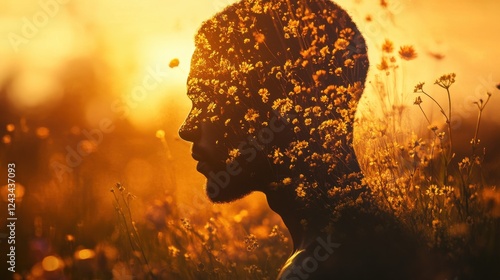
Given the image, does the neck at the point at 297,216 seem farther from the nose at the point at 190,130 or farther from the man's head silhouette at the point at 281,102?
the nose at the point at 190,130

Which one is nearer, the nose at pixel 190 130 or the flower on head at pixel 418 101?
the flower on head at pixel 418 101

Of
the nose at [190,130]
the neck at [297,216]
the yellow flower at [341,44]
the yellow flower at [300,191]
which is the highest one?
the yellow flower at [341,44]

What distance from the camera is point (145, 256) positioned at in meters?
6.08

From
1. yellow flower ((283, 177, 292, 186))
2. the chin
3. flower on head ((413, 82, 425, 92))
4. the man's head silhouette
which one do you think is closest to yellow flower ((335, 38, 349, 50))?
the man's head silhouette

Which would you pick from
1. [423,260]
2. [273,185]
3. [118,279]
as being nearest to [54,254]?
[118,279]

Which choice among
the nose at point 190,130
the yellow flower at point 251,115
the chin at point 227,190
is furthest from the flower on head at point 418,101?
the nose at point 190,130

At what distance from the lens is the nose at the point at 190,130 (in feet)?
16.5

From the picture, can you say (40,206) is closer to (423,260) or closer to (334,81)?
(334,81)

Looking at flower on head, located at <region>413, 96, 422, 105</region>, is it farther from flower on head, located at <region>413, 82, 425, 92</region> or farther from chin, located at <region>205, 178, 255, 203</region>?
chin, located at <region>205, 178, 255, 203</region>

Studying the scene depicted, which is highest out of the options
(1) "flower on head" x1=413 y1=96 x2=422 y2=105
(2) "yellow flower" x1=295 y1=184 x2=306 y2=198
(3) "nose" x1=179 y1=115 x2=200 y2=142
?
(1) "flower on head" x1=413 y1=96 x2=422 y2=105

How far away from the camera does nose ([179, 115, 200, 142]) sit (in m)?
5.04

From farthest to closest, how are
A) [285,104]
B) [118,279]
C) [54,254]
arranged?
1. [54,254]
2. [118,279]
3. [285,104]

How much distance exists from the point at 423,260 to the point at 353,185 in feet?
2.16

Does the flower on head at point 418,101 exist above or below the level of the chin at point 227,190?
above
